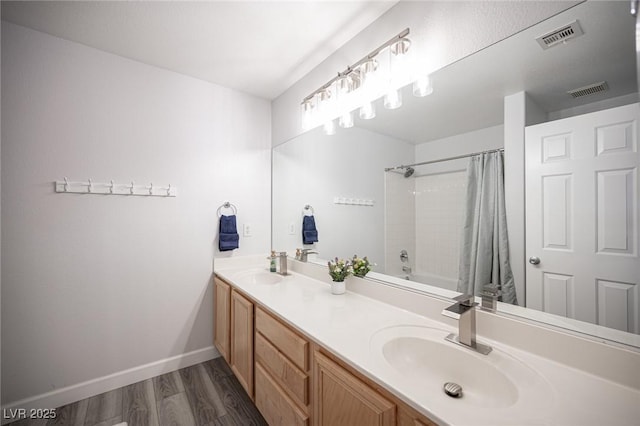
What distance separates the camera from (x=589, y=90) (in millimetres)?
831

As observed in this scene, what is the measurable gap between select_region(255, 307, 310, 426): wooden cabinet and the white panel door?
95cm

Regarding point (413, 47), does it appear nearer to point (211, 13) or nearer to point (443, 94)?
point (443, 94)

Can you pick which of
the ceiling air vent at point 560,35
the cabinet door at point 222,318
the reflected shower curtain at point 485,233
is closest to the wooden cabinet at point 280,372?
the cabinet door at point 222,318

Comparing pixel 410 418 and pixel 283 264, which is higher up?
pixel 283 264

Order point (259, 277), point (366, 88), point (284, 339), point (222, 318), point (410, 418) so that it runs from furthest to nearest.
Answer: point (259, 277), point (222, 318), point (366, 88), point (284, 339), point (410, 418)

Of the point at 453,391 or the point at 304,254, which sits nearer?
the point at 453,391

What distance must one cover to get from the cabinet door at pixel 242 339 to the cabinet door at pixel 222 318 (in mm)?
77

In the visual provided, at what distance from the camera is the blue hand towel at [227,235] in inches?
88.4

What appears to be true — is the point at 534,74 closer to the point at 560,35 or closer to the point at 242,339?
the point at 560,35

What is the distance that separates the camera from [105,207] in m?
1.85

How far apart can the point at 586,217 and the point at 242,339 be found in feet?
5.94

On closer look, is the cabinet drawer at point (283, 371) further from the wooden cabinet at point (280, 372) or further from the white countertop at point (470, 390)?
the white countertop at point (470, 390)

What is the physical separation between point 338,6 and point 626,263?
1674 millimetres

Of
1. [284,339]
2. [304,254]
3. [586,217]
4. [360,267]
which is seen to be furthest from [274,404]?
[586,217]
